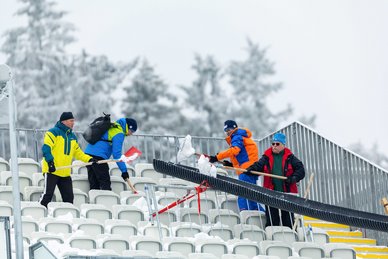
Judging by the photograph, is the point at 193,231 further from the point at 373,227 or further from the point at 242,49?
the point at 242,49

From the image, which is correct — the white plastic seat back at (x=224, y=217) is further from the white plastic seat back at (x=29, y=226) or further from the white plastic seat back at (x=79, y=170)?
the white plastic seat back at (x=29, y=226)

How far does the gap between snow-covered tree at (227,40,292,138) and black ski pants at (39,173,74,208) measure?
4850cm

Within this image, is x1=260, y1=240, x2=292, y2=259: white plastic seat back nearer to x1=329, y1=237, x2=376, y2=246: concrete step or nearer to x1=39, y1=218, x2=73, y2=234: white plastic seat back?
x1=329, y1=237, x2=376, y2=246: concrete step

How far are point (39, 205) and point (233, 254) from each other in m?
3.17

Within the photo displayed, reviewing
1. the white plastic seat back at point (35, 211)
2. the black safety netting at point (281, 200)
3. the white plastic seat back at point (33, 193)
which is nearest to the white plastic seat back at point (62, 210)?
the white plastic seat back at point (35, 211)

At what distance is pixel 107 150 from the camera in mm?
26875

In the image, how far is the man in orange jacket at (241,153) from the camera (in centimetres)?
2734

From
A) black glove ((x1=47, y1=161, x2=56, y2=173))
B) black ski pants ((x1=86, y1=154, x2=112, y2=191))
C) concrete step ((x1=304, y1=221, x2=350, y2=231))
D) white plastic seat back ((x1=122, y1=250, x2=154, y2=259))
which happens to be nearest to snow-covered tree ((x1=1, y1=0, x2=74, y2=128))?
concrete step ((x1=304, y1=221, x2=350, y2=231))

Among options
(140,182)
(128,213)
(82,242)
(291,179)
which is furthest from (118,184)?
(82,242)

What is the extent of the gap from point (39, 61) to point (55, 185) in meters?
45.2

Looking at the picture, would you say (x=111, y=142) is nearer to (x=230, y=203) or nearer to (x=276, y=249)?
(x=230, y=203)

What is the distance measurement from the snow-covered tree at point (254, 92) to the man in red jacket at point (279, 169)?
47.1 meters

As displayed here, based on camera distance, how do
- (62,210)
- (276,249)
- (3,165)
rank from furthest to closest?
1. (3,165)
2. (276,249)
3. (62,210)

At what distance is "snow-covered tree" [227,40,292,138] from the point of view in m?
76.1
